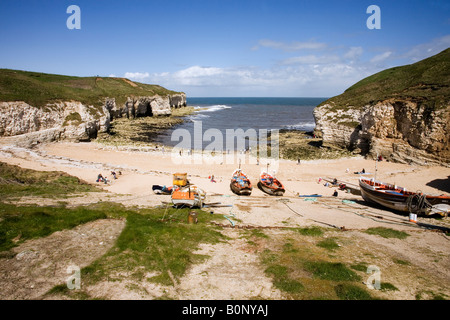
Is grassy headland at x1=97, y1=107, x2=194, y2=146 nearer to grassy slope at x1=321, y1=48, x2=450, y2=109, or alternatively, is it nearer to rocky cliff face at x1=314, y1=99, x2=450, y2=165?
rocky cliff face at x1=314, y1=99, x2=450, y2=165

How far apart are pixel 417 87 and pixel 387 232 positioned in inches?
1492

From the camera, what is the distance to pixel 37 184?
74.9 feet

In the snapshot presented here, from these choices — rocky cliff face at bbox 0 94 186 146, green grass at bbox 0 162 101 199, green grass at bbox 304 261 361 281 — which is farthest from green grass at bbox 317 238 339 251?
rocky cliff face at bbox 0 94 186 146

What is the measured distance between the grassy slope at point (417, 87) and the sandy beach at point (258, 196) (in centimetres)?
1109

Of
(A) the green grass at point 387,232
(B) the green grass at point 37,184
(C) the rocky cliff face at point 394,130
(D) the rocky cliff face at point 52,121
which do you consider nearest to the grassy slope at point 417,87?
(C) the rocky cliff face at point 394,130

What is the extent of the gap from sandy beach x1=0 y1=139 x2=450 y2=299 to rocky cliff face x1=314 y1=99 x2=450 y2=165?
2.47m

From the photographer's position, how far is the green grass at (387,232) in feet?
50.8

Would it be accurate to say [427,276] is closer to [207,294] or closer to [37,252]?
[207,294]

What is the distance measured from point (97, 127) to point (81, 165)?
24.2 meters

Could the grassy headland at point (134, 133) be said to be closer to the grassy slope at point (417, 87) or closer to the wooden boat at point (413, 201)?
the wooden boat at point (413, 201)

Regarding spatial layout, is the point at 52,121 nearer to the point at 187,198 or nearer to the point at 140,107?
the point at 187,198
